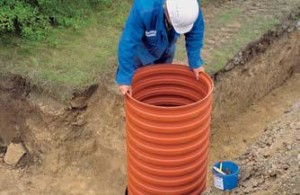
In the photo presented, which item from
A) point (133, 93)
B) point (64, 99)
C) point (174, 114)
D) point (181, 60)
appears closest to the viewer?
point (174, 114)

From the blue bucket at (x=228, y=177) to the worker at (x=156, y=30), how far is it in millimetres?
605

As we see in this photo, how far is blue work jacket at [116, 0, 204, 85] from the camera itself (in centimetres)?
358

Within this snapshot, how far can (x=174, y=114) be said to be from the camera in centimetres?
339

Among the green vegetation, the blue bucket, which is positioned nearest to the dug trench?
the green vegetation

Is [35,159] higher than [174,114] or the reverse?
the reverse

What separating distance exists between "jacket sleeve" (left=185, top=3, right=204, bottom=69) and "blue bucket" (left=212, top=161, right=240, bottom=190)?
67cm

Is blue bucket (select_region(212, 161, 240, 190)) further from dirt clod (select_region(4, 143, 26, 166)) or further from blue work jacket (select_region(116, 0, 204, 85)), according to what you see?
dirt clod (select_region(4, 143, 26, 166))

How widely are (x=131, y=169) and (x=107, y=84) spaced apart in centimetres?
124

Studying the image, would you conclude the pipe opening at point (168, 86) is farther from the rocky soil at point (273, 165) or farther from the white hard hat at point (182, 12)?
the rocky soil at point (273, 165)

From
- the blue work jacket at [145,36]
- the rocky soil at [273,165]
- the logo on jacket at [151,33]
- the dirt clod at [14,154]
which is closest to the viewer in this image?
the rocky soil at [273,165]

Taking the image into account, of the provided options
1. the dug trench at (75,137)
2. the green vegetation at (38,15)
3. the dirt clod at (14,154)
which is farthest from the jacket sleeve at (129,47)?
the green vegetation at (38,15)

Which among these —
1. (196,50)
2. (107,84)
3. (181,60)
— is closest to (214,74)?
(181,60)

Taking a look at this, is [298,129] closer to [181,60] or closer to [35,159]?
[181,60]

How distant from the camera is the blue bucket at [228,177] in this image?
3602 mm
